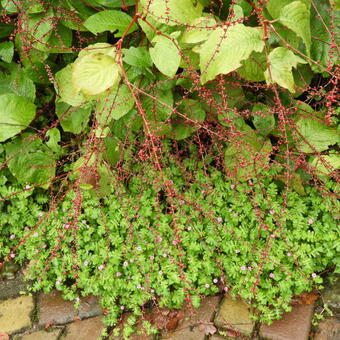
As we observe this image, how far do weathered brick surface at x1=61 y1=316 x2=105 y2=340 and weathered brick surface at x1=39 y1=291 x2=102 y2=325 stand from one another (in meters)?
0.03

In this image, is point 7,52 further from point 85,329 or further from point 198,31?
point 85,329

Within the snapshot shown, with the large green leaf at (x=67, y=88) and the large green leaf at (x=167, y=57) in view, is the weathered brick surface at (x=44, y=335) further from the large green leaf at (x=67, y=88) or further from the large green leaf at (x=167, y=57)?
the large green leaf at (x=167, y=57)

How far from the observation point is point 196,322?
2074 mm

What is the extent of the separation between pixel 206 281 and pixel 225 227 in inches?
11.9

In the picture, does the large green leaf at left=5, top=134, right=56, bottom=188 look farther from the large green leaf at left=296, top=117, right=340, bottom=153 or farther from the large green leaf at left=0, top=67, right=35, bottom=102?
the large green leaf at left=296, top=117, right=340, bottom=153

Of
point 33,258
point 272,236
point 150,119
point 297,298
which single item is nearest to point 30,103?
point 150,119

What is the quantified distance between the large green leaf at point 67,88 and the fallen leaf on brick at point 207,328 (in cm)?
127

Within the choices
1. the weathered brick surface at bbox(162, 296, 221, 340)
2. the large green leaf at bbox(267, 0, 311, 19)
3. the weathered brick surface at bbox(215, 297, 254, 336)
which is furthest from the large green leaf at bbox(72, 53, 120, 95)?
the weathered brick surface at bbox(215, 297, 254, 336)

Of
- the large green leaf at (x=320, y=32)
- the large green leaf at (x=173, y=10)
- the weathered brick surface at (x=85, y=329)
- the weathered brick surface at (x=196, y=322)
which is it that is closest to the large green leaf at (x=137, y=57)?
the large green leaf at (x=173, y=10)

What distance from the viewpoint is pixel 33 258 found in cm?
236

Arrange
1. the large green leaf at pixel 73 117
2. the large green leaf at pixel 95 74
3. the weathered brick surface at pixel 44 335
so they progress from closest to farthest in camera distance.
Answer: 1. the large green leaf at pixel 95 74
2. the weathered brick surface at pixel 44 335
3. the large green leaf at pixel 73 117

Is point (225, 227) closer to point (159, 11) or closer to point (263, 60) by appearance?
point (263, 60)

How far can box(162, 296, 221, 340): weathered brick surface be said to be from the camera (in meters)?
2.03

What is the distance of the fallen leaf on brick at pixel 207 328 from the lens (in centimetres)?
203
